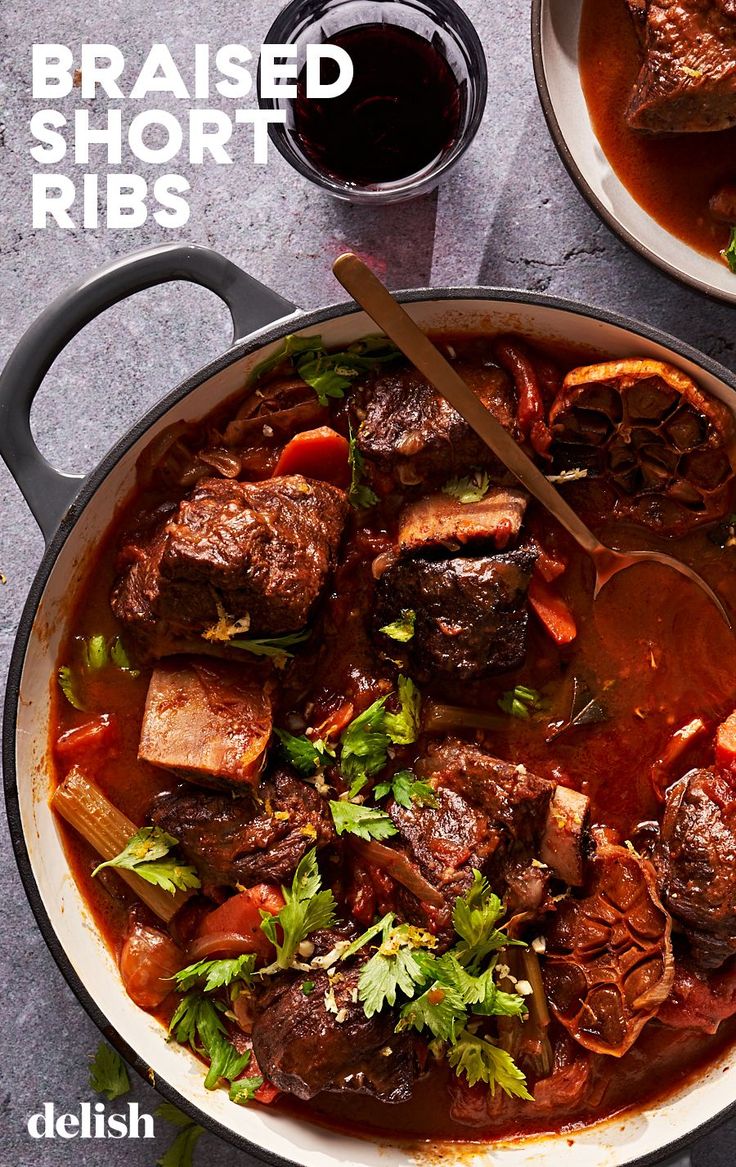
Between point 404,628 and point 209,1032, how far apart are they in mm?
1675

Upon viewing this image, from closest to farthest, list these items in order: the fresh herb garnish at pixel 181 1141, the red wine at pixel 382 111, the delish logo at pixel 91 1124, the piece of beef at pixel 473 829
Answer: the piece of beef at pixel 473 829 → the red wine at pixel 382 111 → the fresh herb garnish at pixel 181 1141 → the delish logo at pixel 91 1124

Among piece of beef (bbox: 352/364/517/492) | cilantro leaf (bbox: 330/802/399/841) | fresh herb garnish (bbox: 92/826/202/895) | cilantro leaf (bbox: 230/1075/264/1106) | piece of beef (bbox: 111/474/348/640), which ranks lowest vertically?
cilantro leaf (bbox: 230/1075/264/1106)

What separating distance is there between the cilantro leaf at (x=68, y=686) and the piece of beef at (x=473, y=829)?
1244 millimetres

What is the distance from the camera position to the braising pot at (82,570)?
4137 mm

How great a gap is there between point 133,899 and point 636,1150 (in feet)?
6.81

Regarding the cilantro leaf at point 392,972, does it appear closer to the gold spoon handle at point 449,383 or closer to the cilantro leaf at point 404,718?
the cilantro leaf at point 404,718

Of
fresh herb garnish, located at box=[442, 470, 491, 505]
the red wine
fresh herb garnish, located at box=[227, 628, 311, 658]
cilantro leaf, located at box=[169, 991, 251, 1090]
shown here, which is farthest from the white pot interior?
cilantro leaf, located at box=[169, 991, 251, 1090]

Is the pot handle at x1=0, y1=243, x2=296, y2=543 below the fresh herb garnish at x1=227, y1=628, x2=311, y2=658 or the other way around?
the other way around

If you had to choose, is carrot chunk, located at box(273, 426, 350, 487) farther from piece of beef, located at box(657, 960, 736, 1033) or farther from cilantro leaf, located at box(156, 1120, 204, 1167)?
cilantro leaf, located at box(156, 1120, 204, 1167)

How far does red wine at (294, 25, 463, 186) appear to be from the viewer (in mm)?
4590

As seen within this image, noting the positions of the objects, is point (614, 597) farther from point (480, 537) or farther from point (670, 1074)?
point (670, 1074)

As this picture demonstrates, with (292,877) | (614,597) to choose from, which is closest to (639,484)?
(614,597)

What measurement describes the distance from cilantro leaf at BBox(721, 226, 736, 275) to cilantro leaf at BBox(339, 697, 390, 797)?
2043mm

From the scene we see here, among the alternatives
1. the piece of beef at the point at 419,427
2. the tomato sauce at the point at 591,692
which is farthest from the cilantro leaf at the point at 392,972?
the piece of beef at the point at 419,427
